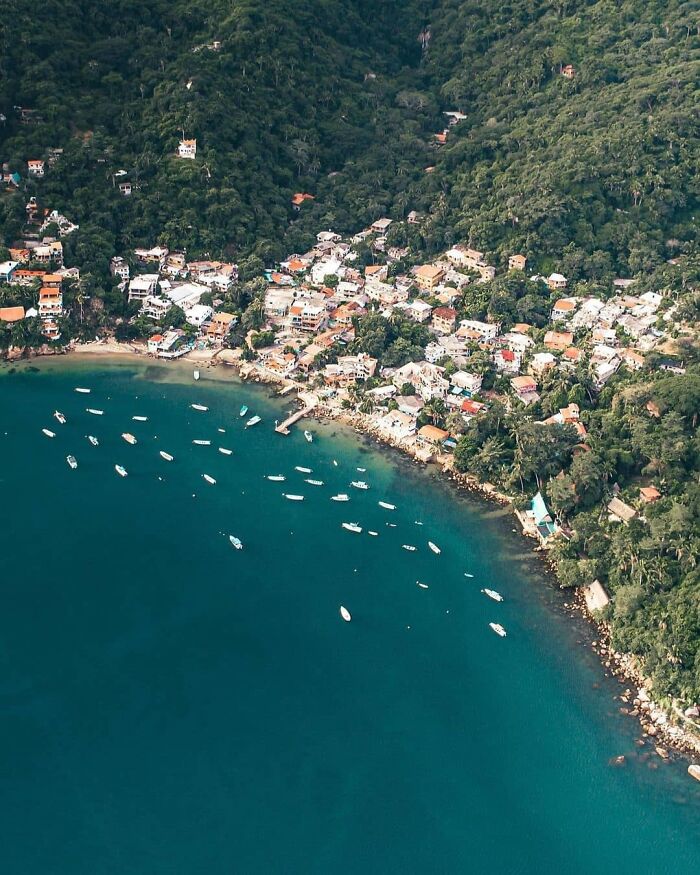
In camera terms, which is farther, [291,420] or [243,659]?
[291,420]

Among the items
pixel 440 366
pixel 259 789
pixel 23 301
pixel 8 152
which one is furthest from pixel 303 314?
pixel 259 789

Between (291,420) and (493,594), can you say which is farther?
(291,420)

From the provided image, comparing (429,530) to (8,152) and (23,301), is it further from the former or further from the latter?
(8,152)

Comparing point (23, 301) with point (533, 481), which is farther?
point (23, 301)

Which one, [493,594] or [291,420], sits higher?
[291,420]

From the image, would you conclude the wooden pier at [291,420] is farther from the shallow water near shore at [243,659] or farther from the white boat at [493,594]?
the white boat at [493,594]
